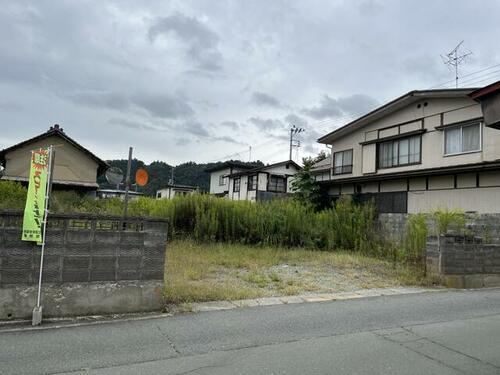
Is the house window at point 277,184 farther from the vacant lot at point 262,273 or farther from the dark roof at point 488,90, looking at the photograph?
the dark roof at point 488,90

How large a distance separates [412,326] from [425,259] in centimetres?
460

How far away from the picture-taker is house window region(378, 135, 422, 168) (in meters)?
16.6

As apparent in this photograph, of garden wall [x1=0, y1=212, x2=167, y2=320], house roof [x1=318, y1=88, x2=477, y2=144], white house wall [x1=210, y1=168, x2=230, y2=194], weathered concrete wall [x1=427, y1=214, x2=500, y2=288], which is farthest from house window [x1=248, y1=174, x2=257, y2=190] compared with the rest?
garden wall [x1=0, y1=212, x2=167, y2=320]

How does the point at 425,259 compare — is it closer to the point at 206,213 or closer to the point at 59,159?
the point at 206,213

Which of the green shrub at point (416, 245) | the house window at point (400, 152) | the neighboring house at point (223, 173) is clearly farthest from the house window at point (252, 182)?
the green shrub at point (416, 245)

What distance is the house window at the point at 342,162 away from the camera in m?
20.5

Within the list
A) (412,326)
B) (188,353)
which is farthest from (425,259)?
(188,353)

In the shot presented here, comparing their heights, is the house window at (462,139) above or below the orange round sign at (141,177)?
above

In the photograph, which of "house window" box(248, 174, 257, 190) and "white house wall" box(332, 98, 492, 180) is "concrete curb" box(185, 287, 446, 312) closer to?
"white house wall" box(332, 98, 492, 180)

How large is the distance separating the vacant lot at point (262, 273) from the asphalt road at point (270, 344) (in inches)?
43.4

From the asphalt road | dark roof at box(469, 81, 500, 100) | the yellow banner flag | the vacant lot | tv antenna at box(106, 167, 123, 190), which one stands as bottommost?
the asphalt road

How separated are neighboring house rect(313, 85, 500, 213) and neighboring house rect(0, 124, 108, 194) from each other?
48.8ft

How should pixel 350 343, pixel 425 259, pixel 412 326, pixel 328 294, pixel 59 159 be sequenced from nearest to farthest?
pixel 350 343, pixel 412 326, pixel 328 294, pixel 425 259, pixel 59 159

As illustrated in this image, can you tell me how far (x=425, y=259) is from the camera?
9180 mm
